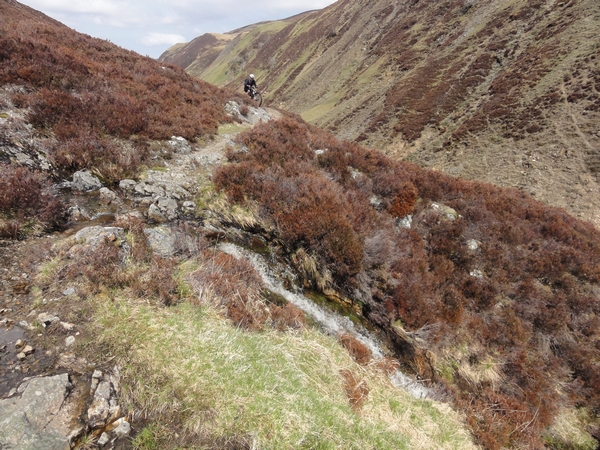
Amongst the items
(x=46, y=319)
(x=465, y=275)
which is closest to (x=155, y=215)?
(x=46, y=319)

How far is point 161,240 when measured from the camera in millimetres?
7820

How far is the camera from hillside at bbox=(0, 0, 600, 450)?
13.9 ft

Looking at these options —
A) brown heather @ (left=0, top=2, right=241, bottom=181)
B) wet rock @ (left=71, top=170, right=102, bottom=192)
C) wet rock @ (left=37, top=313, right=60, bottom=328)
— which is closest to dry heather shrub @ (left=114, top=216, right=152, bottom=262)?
wet rock @ (left=37, top=313, right=60, bottom=328)

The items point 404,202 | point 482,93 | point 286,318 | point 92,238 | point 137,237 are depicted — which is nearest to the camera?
point 92,238

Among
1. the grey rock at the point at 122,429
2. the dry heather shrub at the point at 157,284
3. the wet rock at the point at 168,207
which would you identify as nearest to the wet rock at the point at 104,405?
the grey rock at the point at 122,429

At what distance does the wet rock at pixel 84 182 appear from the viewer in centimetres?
895

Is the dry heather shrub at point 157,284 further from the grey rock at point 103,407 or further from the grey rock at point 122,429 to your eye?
the grey rock at point 122,429

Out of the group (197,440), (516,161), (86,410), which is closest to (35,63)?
(86,410)

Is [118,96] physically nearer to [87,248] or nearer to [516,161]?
[87,248]

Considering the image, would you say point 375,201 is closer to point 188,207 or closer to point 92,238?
point 188,207

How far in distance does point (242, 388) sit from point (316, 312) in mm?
4359

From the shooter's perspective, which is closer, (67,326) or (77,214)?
(67,326)

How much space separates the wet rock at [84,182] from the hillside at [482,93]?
25.2 metres

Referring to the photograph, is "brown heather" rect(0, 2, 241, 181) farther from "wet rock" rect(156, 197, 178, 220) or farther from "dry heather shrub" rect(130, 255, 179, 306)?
"dry heather shrub" rect(130, 255, 179, 306)
